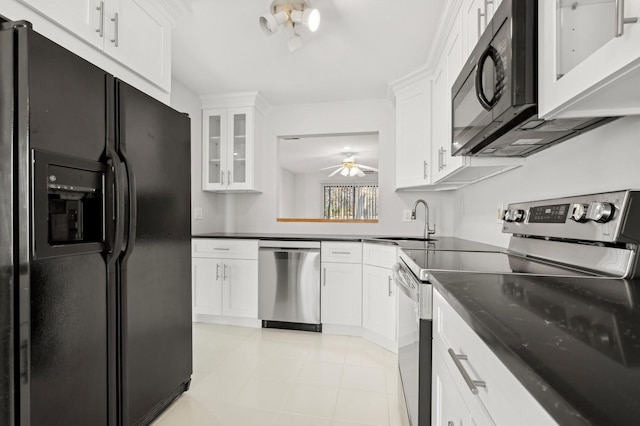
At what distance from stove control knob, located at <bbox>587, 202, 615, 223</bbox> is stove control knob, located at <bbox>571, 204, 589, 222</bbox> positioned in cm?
2

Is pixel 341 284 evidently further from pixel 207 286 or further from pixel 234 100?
pixel 234 100

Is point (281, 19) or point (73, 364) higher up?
point (281, 19)

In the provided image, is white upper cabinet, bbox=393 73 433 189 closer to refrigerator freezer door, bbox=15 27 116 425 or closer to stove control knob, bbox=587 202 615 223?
stove control knob, bbox=587 202 615 223

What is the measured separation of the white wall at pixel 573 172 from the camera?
1015mm

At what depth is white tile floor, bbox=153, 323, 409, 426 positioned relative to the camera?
5.59ft

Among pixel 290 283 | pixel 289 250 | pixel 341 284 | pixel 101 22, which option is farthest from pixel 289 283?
pixel 101 22

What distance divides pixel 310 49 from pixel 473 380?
251 centimetres

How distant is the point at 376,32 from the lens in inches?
90.6

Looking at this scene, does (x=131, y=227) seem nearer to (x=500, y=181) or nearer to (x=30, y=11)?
(x=30, y=11)

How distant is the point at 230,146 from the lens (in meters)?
3.49

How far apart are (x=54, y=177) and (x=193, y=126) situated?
2.53m

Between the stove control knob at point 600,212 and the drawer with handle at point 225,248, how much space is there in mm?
2533

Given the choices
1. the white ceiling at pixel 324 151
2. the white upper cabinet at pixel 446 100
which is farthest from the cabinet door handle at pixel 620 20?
the white ceiling at pixel 324 151

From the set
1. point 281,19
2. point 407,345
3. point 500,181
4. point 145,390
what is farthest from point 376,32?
→ point 145,390
